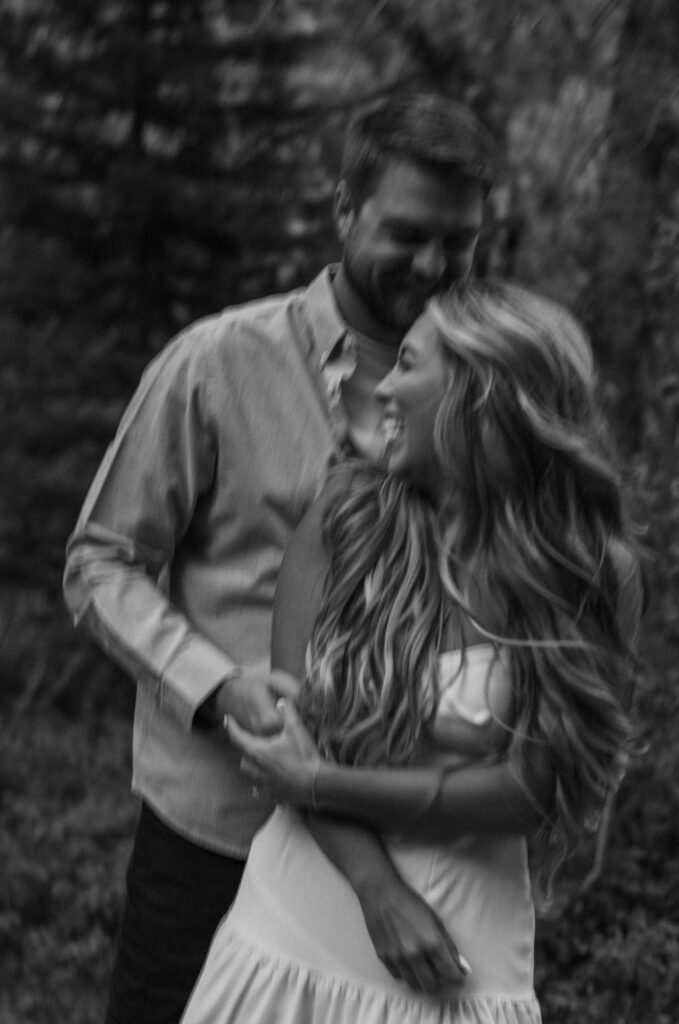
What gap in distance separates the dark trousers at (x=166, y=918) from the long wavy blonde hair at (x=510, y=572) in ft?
1.97

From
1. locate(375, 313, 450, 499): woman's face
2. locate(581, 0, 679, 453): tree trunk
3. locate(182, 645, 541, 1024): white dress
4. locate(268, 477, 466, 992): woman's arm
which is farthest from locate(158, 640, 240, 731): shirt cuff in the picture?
locate(581, 0, 679, 453): tree trunk

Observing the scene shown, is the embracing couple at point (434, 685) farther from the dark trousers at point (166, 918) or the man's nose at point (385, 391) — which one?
the dark trousers at point (166, 918)

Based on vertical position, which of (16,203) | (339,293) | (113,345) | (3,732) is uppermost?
(339,293)

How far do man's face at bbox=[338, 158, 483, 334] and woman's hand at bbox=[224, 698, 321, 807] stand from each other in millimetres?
734

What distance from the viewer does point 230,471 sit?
262 cm

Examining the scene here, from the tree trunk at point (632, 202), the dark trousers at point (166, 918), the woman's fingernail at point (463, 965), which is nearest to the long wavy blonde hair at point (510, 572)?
the woman's fingernail at point (463, 965)

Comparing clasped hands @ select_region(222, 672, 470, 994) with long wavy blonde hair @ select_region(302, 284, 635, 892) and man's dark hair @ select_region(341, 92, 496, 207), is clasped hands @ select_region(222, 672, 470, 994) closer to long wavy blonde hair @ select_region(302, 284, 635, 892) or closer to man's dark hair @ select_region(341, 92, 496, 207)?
long wavy blonde hair @ select_region(302, 284, 635, 892)

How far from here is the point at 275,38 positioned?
5.38 metres

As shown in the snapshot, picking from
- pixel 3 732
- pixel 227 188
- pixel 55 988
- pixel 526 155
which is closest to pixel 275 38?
pixel 227 188

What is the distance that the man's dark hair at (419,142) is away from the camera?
2578 mm

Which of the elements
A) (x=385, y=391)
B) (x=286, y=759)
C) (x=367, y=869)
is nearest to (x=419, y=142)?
(x=385, y=391)

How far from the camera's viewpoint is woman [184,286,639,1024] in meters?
2.18

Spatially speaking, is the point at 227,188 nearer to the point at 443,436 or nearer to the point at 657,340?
the point at 657,340

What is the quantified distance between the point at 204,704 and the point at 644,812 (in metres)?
3.16
